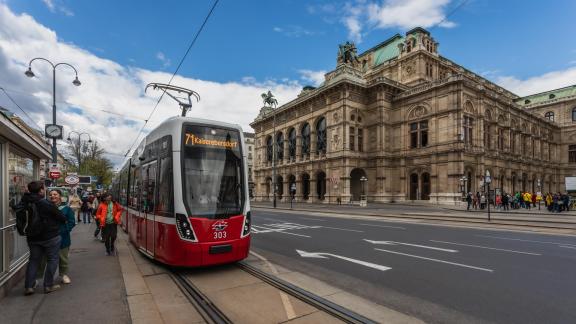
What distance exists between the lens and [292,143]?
5853cm

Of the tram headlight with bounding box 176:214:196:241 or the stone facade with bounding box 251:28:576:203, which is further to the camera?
the stone facade with bounding box 251:28:576:203

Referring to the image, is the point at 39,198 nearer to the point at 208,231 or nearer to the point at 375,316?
the point at 208,231

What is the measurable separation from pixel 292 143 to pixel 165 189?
52.2m

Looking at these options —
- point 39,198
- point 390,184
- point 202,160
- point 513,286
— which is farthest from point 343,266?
point 390,184

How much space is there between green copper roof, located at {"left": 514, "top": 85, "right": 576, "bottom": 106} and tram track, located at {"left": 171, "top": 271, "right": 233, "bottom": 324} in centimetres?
8825

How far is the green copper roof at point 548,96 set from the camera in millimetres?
67500

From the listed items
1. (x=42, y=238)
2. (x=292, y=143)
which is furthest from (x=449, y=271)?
(x=292, y=143)

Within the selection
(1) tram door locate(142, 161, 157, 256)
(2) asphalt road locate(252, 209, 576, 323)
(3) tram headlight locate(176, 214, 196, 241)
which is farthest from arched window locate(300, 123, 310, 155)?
(3) tram headlight locate(176, 214, 196, 241)

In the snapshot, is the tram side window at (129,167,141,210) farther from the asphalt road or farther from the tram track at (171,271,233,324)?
the asphalt road

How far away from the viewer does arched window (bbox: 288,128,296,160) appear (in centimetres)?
5771

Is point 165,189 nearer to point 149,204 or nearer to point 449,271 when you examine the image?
point 149,204

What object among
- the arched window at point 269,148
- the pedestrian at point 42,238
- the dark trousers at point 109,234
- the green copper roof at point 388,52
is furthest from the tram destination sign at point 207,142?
the arched window at point 269,148

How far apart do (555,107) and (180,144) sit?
88990 mm

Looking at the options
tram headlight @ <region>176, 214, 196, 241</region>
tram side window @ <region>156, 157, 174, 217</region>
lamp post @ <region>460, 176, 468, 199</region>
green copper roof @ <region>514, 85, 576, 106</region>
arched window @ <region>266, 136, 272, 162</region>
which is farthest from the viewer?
green copper roof @ <region>514, 85, 576, 106</region>
